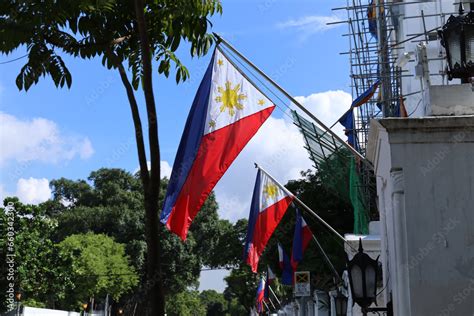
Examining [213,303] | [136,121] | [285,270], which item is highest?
[213,303]

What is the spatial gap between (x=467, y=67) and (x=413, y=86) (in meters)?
11.8

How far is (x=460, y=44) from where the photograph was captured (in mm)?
6609

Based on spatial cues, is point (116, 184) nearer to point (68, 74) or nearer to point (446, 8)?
point (446, 8)

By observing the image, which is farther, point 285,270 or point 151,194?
point 285,270

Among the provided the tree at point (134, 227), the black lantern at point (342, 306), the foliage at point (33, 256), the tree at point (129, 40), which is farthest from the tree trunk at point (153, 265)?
the tree at point (134, 227)

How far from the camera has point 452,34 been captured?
21.9ft

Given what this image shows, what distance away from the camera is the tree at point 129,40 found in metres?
7.32

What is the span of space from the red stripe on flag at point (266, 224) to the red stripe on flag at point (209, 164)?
258 inches

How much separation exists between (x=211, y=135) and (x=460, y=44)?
4135 millimetres

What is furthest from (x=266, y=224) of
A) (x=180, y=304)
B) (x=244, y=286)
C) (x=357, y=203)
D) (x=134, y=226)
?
(x=180, y=304)

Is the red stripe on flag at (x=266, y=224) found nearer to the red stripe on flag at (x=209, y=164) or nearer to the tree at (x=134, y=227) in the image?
the red stripe on flag at (x=209, y=164)

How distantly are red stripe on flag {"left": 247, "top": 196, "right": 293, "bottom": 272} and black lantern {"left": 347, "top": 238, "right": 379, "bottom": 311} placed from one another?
8.39m

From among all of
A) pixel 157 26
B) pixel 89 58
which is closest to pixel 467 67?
pixel 157 26

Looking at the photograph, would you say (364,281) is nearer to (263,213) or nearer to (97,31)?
(97,31)
